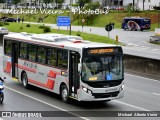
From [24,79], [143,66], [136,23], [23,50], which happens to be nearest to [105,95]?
[24,79]

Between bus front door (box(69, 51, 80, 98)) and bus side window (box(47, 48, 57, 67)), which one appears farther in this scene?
bus side window (box(47, 48, 57, 67))

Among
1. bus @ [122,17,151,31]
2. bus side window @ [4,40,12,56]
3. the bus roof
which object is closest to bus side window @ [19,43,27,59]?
the bus roof

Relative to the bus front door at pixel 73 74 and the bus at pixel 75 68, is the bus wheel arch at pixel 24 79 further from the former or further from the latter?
the bus front door at pixel 73 74

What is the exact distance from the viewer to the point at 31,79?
71.4 ft

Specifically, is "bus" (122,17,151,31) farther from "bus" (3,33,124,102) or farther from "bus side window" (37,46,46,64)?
"bus" (3,33,124,102)

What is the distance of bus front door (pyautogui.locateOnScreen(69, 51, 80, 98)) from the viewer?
17.5 metres

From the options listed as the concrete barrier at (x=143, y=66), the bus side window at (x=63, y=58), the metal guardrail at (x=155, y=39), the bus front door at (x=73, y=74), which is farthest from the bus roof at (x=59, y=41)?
the metal guardrail at (x=155, y=39)

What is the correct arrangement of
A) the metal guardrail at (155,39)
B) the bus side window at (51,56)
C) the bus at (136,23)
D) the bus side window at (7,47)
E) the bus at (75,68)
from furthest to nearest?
the bus at (136,23), the metal guardrail at (155,39), the bus side window at (7,47), the bus side window at (51,56), the bus at (75,68)

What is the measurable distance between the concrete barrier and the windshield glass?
29.7 feet

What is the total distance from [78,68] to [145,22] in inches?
2322

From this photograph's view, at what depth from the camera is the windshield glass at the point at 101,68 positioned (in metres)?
17.2

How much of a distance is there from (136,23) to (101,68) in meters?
59.6

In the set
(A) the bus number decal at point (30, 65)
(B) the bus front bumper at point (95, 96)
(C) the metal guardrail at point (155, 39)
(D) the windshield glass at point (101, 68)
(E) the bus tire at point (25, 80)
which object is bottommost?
(C) the metal guardrail at point (155, 39)

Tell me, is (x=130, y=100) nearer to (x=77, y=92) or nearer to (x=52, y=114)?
(x=77, y=92)
